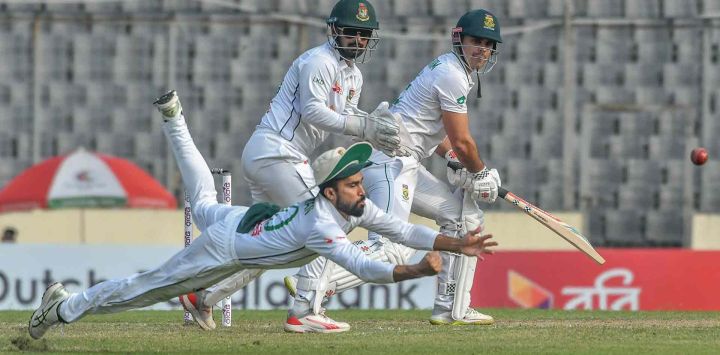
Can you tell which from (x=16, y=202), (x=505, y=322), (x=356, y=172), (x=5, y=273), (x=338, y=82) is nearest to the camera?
(x=356, y=172)

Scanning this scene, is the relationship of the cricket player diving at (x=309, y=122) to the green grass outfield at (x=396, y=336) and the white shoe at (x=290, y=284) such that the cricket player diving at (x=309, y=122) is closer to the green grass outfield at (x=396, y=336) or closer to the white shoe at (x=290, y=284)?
the white shoe at (x=290, y=284)

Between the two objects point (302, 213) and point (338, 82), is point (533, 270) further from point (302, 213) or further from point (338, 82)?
point (302, 213)

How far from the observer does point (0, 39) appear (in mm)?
20000

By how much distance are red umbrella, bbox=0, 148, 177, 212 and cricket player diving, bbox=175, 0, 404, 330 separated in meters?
9.91

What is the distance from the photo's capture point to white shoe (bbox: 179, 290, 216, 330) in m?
9.54

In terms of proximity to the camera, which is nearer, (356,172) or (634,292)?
(356,172)

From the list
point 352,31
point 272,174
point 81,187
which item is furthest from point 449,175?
point 81,187

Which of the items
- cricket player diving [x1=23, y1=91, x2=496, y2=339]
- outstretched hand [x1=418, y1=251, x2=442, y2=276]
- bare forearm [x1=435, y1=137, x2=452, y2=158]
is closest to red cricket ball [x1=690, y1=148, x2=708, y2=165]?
bare forearm [x1=435, y1=137, x2=452, y2=158]

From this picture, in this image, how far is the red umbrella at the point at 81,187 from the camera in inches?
759

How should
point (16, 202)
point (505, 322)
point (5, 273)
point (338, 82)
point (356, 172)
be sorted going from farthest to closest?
point (16, 202) < point (5, 273) < point (505, 322) < point (338, 82) < point (356, 172)

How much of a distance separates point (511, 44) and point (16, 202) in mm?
6492

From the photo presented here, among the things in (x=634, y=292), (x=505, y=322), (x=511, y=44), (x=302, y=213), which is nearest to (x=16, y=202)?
(x=511, y=44)

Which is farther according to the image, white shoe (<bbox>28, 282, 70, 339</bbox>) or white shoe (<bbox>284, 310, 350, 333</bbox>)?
white shoe (<bbox>284, 310, 350, 333</bbox>)

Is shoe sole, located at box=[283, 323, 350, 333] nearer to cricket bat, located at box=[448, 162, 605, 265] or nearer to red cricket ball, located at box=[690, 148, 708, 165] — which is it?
cricket bat, located at box=[448, 162, 605, 265]
